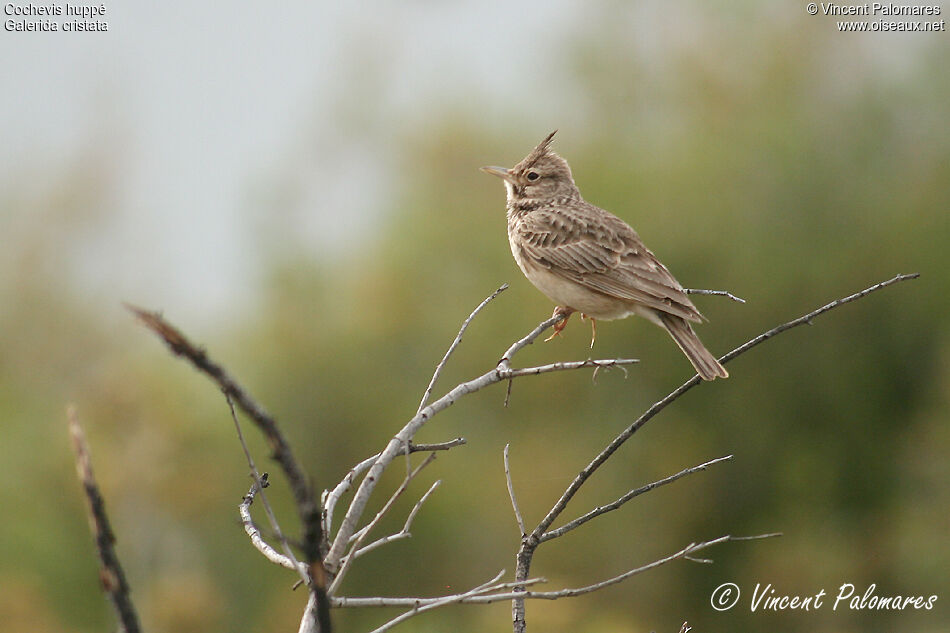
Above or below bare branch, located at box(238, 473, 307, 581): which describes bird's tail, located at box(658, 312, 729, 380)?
below

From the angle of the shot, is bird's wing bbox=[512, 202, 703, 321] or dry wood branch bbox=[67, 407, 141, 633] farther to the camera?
bird's wing bbox=[512, 202, 703, 321]

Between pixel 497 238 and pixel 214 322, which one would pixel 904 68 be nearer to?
pixel 497 238

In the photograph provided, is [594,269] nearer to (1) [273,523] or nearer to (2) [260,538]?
(2) [260,538]

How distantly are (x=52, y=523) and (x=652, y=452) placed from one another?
12.6 m

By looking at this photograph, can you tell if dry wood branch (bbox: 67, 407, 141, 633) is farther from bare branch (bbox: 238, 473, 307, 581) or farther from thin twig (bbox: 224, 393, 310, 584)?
bare branch (bbox: 238, 473, 307, 581)

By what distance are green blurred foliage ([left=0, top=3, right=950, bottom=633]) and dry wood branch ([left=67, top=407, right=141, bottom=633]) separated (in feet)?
63.4

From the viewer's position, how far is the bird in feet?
20.9

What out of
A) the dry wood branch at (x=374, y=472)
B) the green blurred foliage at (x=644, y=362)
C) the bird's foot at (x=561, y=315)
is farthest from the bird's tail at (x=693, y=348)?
the green blurred foliage at (x=644, y=362)

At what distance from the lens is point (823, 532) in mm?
24906

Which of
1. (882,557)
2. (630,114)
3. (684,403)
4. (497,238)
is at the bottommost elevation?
(882,557)

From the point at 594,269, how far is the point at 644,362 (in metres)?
17.2

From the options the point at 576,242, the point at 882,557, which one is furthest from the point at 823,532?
the point at 576,242

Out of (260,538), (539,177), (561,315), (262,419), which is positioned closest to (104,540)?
(262,419)

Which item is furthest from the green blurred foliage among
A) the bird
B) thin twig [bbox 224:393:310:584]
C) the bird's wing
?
thin twig [bbox 224:393:310:584]
